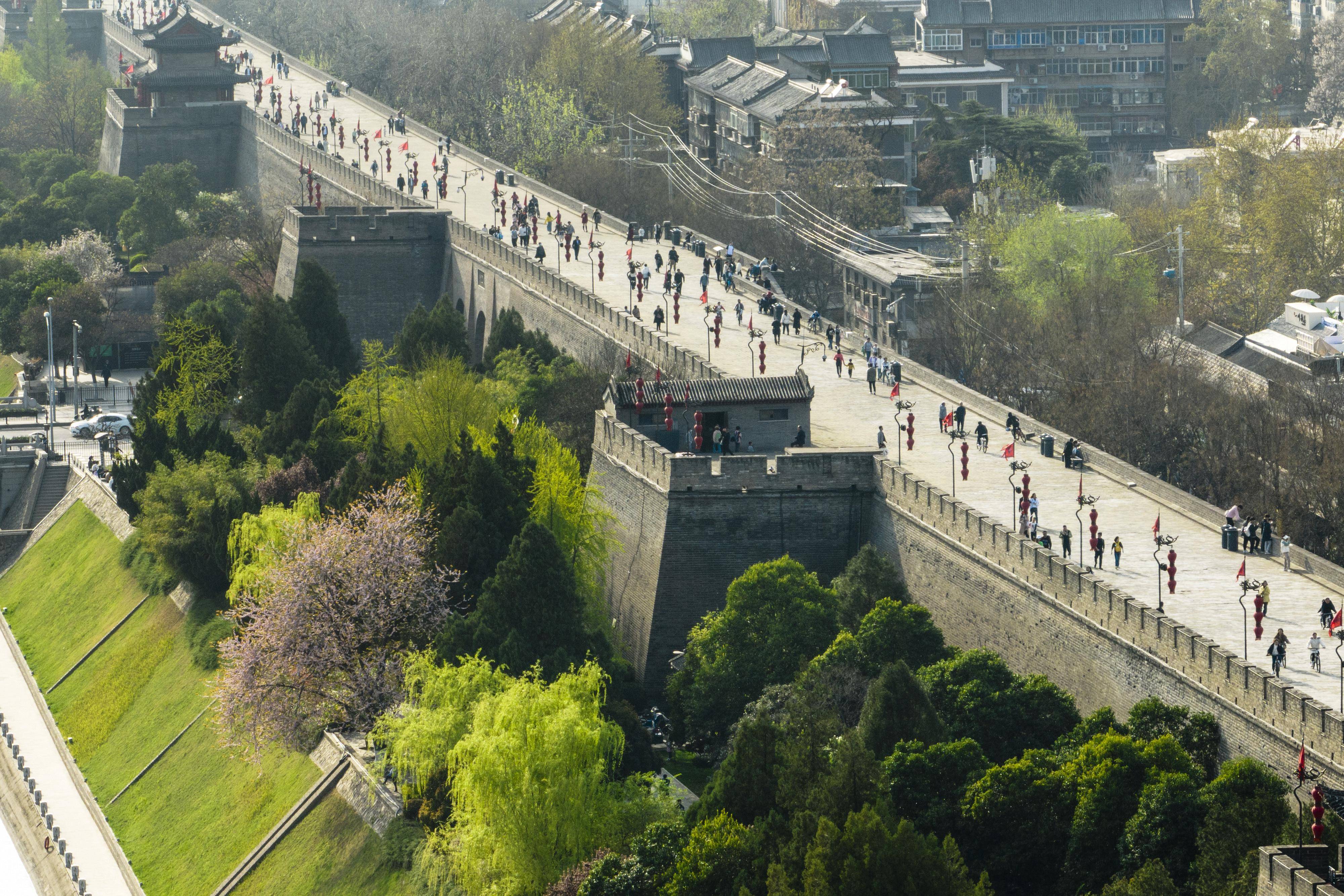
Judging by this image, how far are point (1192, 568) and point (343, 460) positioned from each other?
24.6m

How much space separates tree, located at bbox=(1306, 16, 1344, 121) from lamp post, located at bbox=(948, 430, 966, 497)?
75.0 m

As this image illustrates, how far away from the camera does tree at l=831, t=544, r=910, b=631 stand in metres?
56.2

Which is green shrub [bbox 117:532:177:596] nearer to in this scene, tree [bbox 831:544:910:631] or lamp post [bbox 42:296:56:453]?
lamp post [bbox 42:296:56:453]

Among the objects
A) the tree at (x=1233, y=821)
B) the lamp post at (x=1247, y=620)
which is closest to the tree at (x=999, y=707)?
the lamp post at (x=1247, y=620)

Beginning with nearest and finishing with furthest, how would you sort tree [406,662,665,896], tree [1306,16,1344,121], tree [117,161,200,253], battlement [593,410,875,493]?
1. tree [406,662,665,896]
2. battlement [593,410,875,493]
3. tree [117,161,200,253]
4. tree [1306,16,1344,121]

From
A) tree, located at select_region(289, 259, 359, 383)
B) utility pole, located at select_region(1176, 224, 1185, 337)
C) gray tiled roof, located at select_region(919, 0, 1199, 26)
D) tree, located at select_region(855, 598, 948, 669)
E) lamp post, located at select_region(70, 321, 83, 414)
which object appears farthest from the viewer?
gray tiled roof, located at select_region(919, 0, 1199, 26)

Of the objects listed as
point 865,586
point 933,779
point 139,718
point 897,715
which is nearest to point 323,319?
point 139,718

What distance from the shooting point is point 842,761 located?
45.5 m

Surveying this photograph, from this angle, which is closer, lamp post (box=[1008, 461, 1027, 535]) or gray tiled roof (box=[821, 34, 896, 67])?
lamp post (box=[1008, 461, 1027, 535])

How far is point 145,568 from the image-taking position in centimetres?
7419

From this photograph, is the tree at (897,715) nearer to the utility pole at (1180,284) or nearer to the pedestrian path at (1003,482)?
the pedestrian path at (1003,482)

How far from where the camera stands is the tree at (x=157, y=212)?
107688 mm

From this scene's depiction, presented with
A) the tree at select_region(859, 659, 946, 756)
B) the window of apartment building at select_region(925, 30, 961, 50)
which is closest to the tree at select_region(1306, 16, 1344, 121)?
the window of apartment building at select_region(925, 30, 961, 50)

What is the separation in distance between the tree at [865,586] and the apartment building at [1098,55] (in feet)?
298
